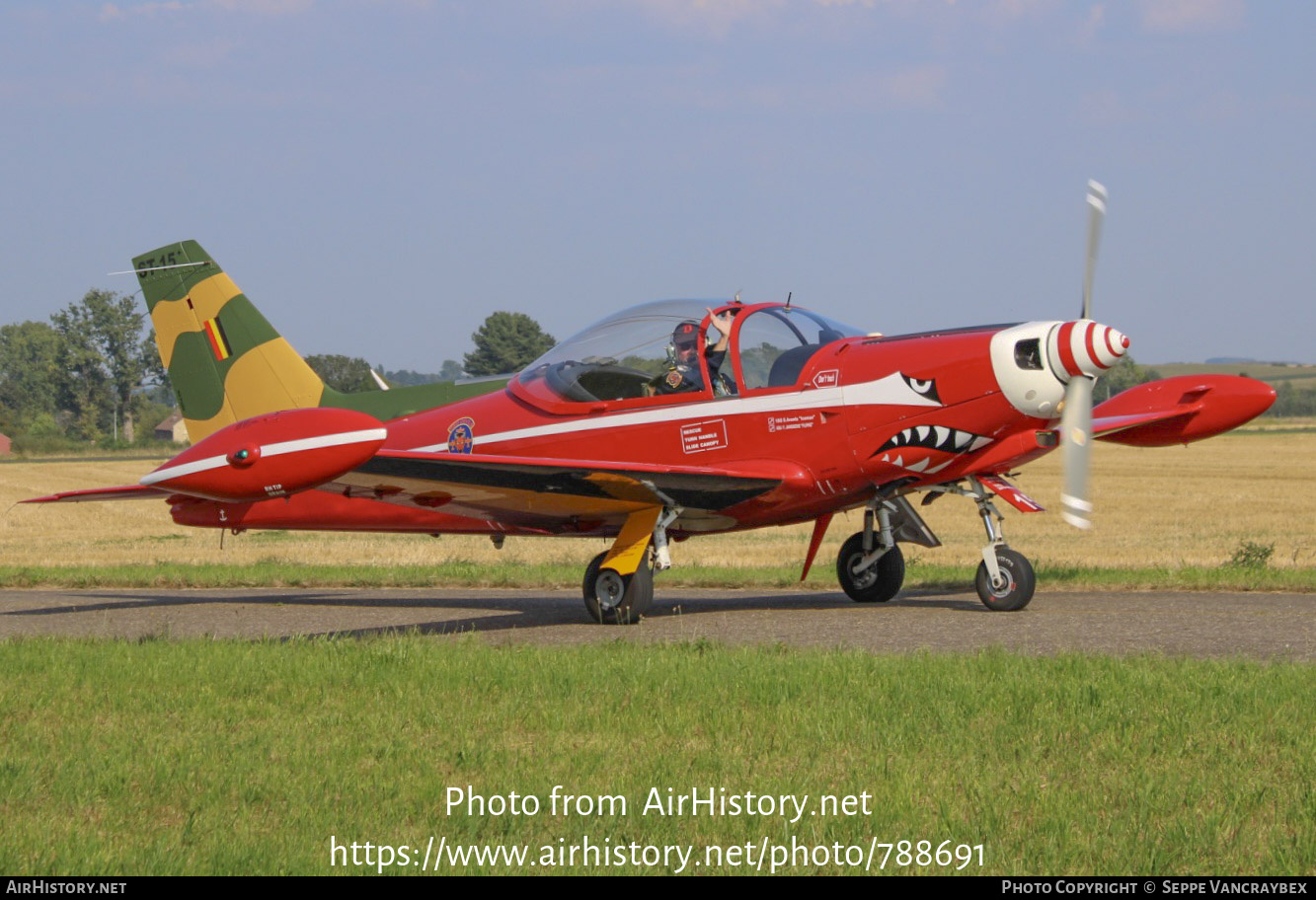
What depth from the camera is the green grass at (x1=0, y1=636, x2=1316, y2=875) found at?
4.59 m

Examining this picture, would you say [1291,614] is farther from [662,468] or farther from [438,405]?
[438,405]

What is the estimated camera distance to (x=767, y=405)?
1116 cm

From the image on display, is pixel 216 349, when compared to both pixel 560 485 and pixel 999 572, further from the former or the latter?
pixel 999 572

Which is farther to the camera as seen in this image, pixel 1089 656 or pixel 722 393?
pixel 722 393

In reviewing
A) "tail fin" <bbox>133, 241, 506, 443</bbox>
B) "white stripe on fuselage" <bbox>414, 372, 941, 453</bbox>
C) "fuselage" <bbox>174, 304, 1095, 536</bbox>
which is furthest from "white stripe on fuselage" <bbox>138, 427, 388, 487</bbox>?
"tail fin" <bbox>133, 241, 506, 443</bbox>

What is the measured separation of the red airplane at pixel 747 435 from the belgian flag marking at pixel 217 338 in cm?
169

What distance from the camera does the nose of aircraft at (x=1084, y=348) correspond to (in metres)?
9.95

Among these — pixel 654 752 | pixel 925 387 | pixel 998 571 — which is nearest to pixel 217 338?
pixel 925 387

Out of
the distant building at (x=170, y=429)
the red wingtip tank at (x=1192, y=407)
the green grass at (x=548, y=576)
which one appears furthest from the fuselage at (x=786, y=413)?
the distant building at (x=170, y=429)

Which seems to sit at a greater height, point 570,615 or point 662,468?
point 662,468

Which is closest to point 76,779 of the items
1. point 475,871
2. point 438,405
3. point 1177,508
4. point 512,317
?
point 475,871

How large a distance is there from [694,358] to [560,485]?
4.96 feet

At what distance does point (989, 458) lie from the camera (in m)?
10.8
